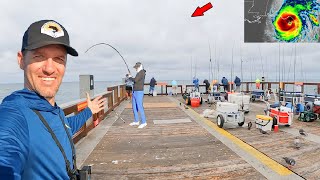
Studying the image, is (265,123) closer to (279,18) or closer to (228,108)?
(228,108)

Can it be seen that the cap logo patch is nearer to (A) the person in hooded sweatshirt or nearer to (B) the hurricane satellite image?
(A) the person in hooded sweatshirt

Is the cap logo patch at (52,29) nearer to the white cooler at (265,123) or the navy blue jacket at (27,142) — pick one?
the navy blue jacket at (27,142)

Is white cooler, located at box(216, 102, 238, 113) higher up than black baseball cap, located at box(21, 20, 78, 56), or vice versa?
black baseball cap, located at box(21, 20, 78, 56)

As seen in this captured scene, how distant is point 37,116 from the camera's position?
128 centimetres

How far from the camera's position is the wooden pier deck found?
440 cm

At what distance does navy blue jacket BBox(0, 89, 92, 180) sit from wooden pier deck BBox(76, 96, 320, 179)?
3.24 m

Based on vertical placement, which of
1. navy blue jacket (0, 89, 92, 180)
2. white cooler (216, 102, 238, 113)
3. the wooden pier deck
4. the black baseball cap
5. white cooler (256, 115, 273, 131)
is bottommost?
the wooden pier deck

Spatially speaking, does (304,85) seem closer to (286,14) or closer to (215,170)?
(286,14)

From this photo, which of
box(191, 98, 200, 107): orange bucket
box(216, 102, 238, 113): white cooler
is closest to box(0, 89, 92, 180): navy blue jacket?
box(216, 102, 238, 113): white cooler

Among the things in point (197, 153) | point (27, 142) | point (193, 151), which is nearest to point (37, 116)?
point (27, 142)

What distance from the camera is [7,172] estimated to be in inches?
38.4

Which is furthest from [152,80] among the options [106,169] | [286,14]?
[106,169]

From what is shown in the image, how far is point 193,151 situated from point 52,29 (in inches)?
199

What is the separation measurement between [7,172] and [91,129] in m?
7.76
